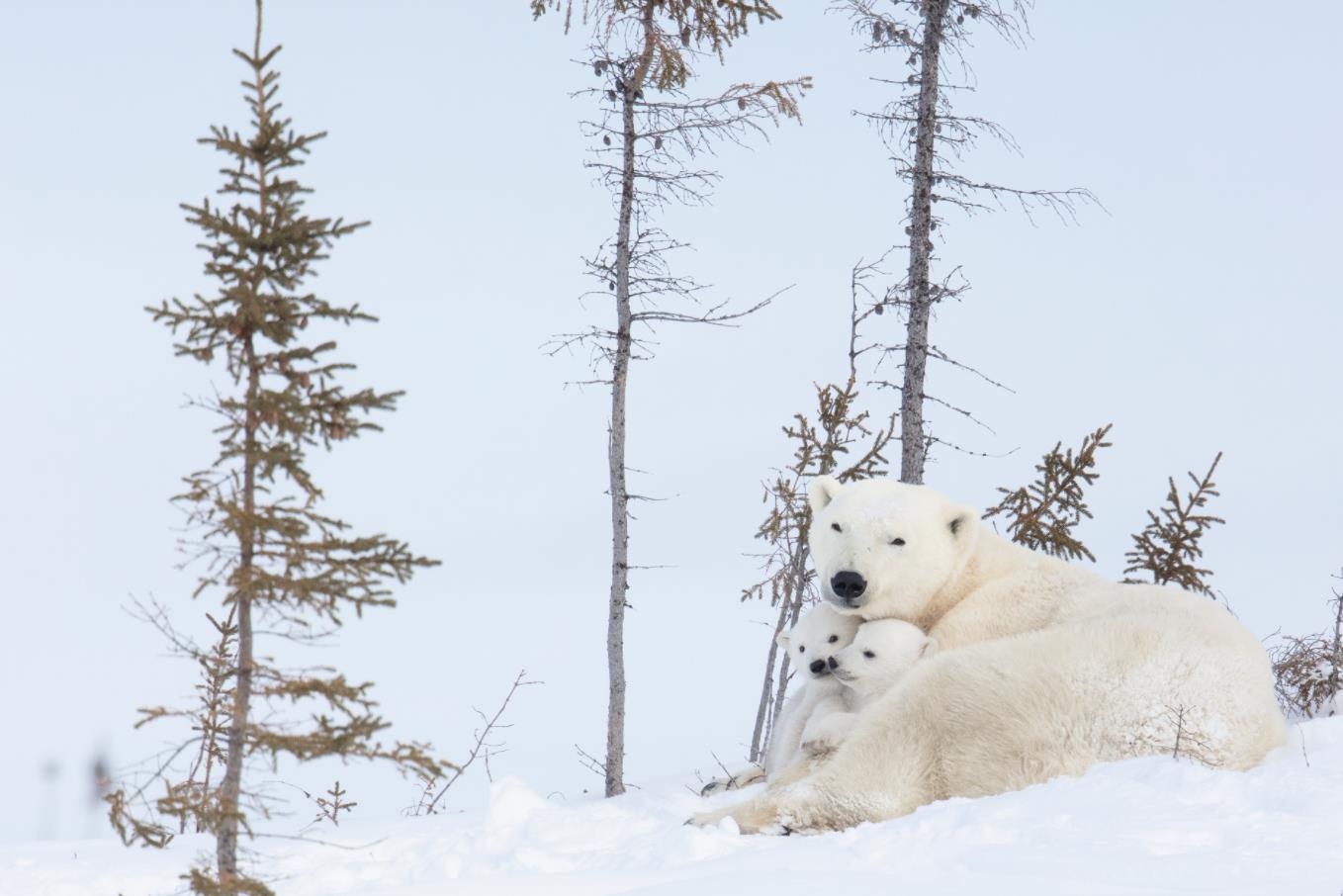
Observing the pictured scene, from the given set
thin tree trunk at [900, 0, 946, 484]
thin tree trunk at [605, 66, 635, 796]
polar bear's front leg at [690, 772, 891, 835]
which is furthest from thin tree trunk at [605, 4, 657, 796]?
polar bear's front leg at [690, 772, 891, 835]

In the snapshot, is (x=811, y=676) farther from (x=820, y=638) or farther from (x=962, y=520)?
(x=962, y=520)

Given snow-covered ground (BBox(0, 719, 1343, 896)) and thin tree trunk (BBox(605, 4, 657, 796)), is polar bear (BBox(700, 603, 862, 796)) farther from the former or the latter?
thin tree trunk (BBox(605, 4, 657, 796))

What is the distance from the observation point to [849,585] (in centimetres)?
737

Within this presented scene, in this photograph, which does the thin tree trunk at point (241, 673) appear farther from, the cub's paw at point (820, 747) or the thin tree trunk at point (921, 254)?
the thin tree trunk at point (921, 254)

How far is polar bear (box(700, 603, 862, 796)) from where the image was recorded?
293 inches

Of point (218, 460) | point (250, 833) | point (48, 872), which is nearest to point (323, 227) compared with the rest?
point (218, 460)

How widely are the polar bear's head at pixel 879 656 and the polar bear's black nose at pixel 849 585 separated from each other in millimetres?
209

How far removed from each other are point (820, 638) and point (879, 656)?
1.87ft

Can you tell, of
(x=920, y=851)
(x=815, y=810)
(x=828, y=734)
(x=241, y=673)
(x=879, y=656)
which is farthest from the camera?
(x=879, y=656)

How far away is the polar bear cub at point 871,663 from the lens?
276 inches

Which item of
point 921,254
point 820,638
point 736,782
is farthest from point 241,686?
point 921,254

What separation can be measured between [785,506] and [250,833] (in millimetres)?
8418

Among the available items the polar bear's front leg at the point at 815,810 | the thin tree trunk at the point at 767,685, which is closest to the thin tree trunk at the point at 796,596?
the thin tree trunk at the point at 767,685

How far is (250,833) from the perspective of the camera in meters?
4.29
